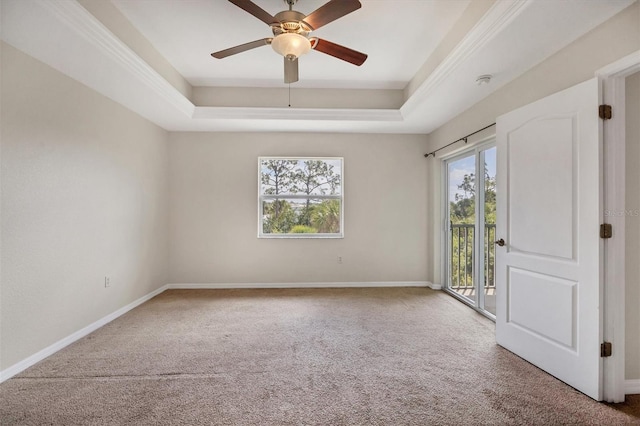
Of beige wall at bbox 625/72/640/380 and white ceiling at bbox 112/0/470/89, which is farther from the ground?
white ceiling at bbox 112/0/470/89

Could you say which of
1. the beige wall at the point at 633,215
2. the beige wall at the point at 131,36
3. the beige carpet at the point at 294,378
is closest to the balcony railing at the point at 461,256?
the beige carpet at the point at 294,378

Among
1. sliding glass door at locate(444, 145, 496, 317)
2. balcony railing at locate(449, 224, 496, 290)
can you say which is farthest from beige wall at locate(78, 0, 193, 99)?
balcony railing at locate(449, 224, 496, 290)

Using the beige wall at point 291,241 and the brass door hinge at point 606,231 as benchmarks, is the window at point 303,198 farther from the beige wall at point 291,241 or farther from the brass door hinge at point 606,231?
the brass door hinge at point 606,231

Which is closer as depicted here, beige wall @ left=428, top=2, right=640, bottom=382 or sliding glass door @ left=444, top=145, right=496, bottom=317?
beige wall @ left=428, top=2, right=640, bottom=382

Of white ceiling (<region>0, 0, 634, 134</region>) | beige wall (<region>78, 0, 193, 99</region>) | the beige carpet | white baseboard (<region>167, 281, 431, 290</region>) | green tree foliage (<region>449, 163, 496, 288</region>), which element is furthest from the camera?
white baseboard (<region>167, 281, 431, 290</region>)

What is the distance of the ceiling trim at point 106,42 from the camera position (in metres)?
1.89

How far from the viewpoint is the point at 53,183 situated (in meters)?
2.45

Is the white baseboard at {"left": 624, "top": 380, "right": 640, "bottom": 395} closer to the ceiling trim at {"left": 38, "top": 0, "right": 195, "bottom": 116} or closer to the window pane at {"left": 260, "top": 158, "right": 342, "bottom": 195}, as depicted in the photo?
the window pane at {"left": 260, "top": 158, "right": 342, "bottom": 195}

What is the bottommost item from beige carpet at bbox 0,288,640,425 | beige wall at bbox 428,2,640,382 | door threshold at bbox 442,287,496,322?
beige carpet at bbox 0,288,640,425

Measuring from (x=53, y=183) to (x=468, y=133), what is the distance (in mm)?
4142

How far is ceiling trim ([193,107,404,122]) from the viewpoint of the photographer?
3900mm

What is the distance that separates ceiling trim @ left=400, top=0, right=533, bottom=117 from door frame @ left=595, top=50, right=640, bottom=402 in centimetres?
67

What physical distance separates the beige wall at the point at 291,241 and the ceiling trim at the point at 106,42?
1.31 meters

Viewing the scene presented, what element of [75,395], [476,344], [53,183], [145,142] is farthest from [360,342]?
[145,142]
